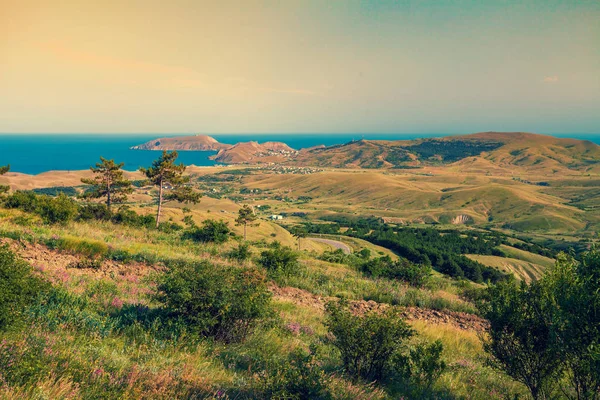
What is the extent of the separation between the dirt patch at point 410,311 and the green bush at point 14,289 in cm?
889

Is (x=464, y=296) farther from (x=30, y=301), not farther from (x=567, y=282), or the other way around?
(x=30, y=301)

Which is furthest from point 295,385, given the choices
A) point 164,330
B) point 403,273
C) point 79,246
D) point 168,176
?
point 168,176

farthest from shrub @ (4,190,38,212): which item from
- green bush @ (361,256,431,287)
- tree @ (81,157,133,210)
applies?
green bush @ (361,256,431,287)

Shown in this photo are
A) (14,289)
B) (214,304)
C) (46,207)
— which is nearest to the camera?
(14,289)

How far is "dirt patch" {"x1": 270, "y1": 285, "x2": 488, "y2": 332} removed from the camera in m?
14.3

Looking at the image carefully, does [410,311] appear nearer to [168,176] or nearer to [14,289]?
[14,289]

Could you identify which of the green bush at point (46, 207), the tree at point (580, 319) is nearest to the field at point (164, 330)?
the green bush at point (46, 207)

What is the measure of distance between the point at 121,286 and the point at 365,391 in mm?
9191

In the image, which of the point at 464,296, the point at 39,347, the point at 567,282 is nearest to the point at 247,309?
the point at 39,347

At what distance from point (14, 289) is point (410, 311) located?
45.4 feet

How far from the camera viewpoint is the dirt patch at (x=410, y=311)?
14.3 m

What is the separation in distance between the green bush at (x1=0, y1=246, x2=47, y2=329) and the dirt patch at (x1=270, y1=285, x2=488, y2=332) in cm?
889

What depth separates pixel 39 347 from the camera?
511cm

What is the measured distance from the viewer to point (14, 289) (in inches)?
260
